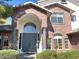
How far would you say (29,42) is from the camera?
35906mm

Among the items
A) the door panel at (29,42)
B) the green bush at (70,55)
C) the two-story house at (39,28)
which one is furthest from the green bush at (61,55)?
the door panel at (29,42)

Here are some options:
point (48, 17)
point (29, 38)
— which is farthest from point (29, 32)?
point (48, 17)

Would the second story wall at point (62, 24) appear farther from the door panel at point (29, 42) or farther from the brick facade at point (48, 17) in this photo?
the door panel at point (29, 42)

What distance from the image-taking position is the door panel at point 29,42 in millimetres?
35125

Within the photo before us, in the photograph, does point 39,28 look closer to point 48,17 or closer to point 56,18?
point 48,17

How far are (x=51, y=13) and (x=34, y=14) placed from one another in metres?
2.77

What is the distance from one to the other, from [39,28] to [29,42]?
10.7 ft

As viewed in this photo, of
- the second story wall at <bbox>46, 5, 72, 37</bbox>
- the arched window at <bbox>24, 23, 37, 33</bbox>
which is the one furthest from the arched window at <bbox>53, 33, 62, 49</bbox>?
the arched window at <bbox>24, 23, 37, 33</bbox>

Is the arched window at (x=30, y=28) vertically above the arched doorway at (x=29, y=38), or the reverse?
the arched window at (x=30, y=28)

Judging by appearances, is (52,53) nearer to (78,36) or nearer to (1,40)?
(78,36)

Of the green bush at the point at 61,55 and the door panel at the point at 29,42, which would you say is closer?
the green bush at the point at 61,55

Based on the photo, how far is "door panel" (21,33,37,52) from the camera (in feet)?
115

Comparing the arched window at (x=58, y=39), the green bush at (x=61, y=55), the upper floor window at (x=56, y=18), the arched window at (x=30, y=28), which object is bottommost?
the green bush at (x=61, y=55)

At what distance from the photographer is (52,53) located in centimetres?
1966
